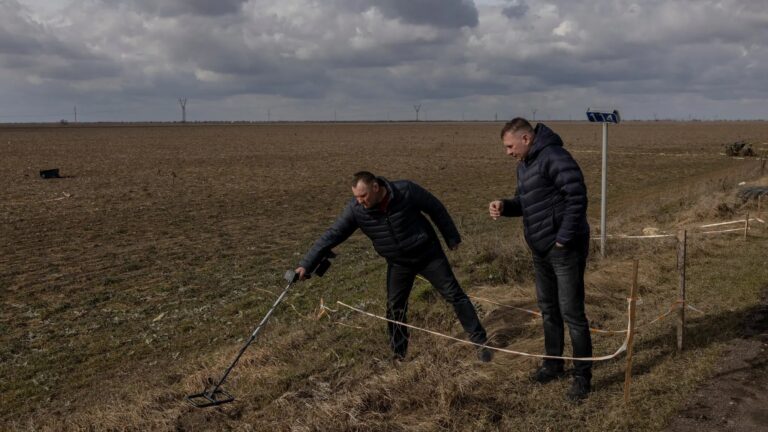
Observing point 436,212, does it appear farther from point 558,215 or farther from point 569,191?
point 569,191

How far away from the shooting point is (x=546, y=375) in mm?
4965

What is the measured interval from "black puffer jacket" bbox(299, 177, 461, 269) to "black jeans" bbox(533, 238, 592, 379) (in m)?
0.80

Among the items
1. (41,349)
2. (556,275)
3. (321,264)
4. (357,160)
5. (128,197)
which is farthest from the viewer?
(357,160)

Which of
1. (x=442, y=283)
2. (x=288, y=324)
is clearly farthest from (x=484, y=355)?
(x=288, y=324)

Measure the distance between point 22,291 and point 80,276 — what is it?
0.96 metres

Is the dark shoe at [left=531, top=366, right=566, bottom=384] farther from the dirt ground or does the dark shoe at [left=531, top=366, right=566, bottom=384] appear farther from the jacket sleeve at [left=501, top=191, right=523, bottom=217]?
the jacket sleeve at [left=501, top=191, right=523, bottom=217]

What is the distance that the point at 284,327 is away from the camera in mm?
7516

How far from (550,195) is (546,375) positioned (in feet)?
4.66

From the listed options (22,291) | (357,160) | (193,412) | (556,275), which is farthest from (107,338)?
(357,160)

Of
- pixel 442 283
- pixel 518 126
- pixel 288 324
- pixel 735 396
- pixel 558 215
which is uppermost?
pixel 518 126

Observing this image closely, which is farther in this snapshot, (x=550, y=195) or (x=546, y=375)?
(x=546, y=375)

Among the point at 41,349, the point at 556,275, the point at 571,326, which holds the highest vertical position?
the point at 556,275

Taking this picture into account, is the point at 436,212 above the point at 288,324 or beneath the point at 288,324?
above

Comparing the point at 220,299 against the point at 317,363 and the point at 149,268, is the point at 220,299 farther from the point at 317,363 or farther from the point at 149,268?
the point at 317,363
